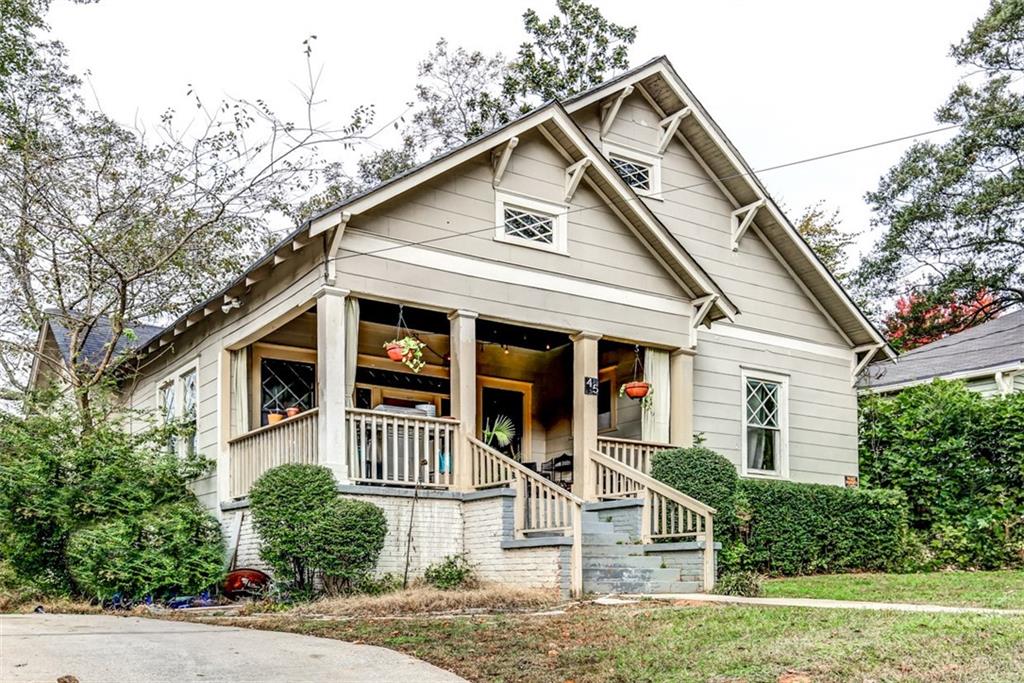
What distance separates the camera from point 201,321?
1465 cm

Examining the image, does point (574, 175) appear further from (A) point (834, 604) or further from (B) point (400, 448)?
(A) point (834, 604)

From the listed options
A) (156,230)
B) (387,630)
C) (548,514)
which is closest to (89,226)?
(156,230)

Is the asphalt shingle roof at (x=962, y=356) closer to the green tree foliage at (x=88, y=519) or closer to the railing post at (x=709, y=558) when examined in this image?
the railing post at (x=709, y=558)

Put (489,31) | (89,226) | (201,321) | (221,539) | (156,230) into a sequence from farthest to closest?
(489,31), (156,230), (89,226), (201,321), (221,539)

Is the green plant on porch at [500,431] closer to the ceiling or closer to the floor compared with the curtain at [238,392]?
closer to the floor

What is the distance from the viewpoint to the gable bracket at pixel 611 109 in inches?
617

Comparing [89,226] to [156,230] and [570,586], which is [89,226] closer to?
[156,230]

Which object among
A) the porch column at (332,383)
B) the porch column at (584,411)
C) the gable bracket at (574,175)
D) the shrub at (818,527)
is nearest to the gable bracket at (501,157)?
the gable bracket at (574,175)

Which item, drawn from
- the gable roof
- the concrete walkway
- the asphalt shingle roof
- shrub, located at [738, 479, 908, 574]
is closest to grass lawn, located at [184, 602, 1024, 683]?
the concrete walkway

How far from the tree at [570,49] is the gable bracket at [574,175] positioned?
13.1 metres

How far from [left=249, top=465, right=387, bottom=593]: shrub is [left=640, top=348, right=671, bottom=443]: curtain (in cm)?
457

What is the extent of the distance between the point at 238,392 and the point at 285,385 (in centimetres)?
94

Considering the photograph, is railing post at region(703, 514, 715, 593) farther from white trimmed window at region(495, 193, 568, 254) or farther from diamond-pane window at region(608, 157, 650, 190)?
diamond-pane window at region(608, 157, 650, 190)

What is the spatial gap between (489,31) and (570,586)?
1939 cm
